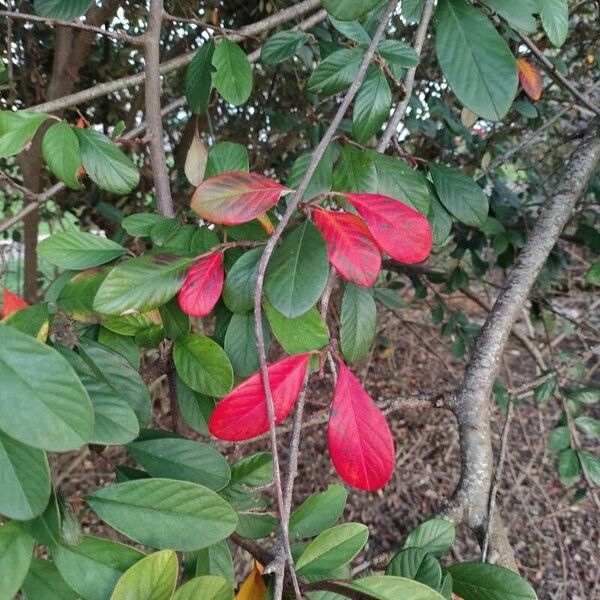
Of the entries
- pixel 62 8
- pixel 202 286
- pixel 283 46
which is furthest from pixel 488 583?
pixel 62 8

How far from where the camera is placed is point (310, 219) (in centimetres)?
47

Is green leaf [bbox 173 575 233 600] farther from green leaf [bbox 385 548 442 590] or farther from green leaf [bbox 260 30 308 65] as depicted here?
green leaf [bbox 260 30 308 65]

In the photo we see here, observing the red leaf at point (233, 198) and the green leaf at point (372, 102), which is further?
the green leaf at point (372, 102)

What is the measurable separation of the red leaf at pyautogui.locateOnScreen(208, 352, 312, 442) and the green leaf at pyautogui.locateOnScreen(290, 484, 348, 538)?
0.11 meters

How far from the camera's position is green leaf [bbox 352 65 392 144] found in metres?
0.58

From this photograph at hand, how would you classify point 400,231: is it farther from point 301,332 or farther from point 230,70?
point 230,70

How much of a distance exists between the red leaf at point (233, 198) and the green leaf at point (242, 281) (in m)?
0.03

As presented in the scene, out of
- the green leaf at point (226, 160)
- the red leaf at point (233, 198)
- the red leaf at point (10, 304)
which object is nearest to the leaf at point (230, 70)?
the green leaf at point (226, 160)

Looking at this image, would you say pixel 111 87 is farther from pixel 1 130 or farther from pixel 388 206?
pixel 388 206

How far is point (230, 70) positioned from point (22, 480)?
57 cm

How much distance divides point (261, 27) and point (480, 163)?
0.85 m

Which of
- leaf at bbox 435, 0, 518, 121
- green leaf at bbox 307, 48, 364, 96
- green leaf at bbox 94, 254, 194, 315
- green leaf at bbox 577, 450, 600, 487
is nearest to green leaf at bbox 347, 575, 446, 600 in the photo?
green leaf at bbox 94, 254, 194, 315

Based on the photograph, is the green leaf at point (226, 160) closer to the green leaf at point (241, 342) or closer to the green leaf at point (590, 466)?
the green leaf at point (241, 342)

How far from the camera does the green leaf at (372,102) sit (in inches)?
22.9
